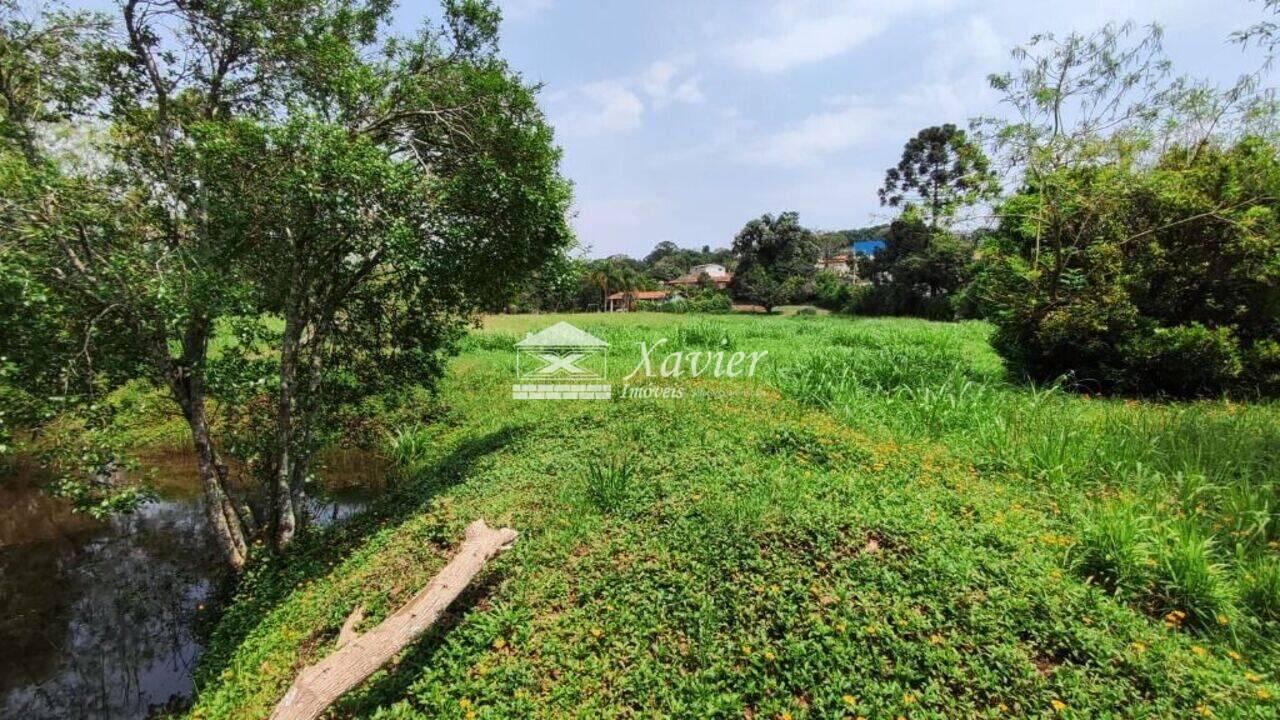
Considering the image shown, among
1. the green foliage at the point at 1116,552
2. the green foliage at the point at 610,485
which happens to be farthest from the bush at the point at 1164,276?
the green foliage at the point at 610,485

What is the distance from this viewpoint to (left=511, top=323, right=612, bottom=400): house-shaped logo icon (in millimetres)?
8875

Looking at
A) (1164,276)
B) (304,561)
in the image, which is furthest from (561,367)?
(1164,276)

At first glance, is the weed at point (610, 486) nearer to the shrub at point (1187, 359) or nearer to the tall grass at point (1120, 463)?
the tall grass at point (1120, 463)

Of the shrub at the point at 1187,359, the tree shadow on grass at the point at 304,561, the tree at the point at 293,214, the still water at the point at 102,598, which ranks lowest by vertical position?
the still water at the point at 102,598

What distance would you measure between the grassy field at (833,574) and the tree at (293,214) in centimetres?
188

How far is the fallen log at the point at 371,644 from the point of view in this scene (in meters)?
3.00

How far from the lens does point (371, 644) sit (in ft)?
10.8

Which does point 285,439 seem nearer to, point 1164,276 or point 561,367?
point 561,367

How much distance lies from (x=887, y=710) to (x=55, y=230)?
5938 millimetres

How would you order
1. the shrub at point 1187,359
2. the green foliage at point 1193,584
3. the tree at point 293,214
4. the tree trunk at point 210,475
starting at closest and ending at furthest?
the green foliage at point 1193,584
the tree at point 293,214
the tree trunk at point 210,475
the shrub at point 1187,359

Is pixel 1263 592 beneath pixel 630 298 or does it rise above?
beneath

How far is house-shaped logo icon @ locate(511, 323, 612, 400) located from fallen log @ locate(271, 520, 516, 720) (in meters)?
4.39

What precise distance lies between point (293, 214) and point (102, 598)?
4.56m

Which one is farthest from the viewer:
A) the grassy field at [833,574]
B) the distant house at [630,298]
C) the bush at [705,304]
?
the distant house at [630,298]
